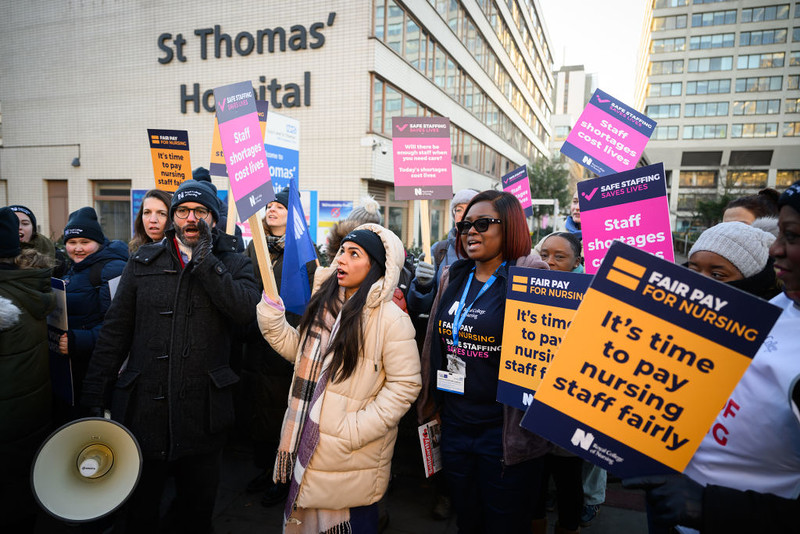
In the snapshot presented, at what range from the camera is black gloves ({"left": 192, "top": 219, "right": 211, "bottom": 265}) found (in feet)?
7.80

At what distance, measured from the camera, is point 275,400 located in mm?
3334

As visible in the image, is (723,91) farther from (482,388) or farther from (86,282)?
(86,282)

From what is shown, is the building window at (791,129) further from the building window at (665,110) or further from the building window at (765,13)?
the building window at (765,13)

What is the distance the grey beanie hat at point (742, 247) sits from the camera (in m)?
1.92

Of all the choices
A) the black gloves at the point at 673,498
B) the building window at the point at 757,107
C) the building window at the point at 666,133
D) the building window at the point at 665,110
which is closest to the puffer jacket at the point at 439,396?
the black gloves at the point at 673,498

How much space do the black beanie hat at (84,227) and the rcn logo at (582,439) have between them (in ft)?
10.6

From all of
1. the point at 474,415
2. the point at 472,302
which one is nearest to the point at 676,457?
the point at 474,415

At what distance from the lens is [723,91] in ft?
193

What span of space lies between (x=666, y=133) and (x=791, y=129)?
15.0 m

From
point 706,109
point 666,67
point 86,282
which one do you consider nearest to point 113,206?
point 86,282

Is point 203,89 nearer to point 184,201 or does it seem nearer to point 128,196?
point 128,196

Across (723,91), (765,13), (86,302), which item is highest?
(765,13)

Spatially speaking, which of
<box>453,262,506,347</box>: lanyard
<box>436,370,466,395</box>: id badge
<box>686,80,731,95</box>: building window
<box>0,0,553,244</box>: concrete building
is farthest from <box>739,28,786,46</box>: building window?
<box>436,370,466,395</box>: id badge

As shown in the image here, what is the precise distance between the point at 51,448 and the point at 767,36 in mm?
80440
